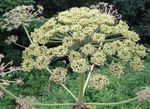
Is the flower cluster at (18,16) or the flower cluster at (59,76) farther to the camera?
the flower cluster at (18,16)

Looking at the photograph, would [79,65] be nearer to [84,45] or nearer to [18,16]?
[84,45]

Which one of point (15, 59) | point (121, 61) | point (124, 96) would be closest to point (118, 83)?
point (124, 96)

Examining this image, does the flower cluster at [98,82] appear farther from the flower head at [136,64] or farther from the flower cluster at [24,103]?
the flower cluster at [24,103]

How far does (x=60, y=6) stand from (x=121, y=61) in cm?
659

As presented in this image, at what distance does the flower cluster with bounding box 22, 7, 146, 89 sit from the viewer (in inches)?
112

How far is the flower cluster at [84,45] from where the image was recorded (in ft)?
9.37

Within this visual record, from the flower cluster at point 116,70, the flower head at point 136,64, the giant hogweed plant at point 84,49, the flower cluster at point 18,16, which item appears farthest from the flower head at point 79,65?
the flower cluster at point 18,16

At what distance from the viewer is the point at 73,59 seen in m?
2.85

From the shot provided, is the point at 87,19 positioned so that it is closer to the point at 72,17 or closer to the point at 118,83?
the point at 72,17

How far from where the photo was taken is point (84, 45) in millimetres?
2877

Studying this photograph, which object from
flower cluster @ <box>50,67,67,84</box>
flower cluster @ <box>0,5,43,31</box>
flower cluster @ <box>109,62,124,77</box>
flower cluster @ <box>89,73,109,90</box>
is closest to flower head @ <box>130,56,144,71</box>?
flower cluster @ <box>109,62,124,77</box>

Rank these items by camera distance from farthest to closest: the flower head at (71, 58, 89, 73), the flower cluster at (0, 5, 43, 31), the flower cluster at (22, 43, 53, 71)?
1. the flower cluster at (0, 5, 43, 31)
2. the flower cluster at (22, 43, 53, 71)
3. the flower head at (71, 58, 89, 73)

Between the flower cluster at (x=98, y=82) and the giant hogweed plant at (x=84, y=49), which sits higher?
the giant hogweed plant at (x=84, y=49)

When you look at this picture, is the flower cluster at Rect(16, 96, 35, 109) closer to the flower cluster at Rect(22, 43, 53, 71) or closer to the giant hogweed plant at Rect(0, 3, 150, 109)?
the giant hogweed plant at Rect(0, 3, 150, 109)
